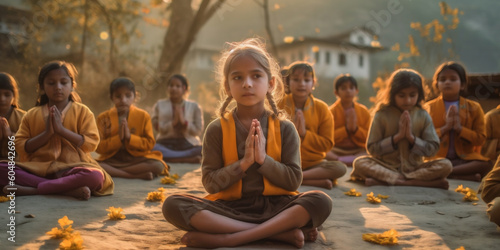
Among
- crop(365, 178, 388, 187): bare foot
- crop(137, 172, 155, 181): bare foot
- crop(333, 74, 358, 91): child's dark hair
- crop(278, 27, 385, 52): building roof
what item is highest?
crop(278, 27, 385, 52): building roof

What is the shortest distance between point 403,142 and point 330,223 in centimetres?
245

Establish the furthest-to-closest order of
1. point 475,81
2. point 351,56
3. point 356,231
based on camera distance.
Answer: point 351,56
point 475,81
point 356,231

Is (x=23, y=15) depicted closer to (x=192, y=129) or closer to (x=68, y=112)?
(x=192, y=129)

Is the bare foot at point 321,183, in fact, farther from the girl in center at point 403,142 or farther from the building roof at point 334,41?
the building roof at point 334,41

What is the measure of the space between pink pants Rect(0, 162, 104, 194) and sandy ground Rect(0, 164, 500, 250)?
0.12 m

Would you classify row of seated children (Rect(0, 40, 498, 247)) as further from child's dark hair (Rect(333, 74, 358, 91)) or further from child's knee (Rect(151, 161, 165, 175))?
child's dark hair (Rect(333, 74, 358, 91))

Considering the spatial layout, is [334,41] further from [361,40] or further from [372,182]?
[372,182]

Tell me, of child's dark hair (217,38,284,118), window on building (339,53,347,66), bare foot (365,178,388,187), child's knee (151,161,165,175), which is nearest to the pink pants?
child's knee (151,161,165,175)

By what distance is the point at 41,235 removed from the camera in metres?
3.13

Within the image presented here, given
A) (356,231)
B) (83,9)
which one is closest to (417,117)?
(356,231)

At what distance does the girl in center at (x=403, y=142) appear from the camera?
5535 millimetres

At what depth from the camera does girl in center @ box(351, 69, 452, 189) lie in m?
5.54

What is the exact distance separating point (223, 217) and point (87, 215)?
1.48 m

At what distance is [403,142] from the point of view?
570cm
